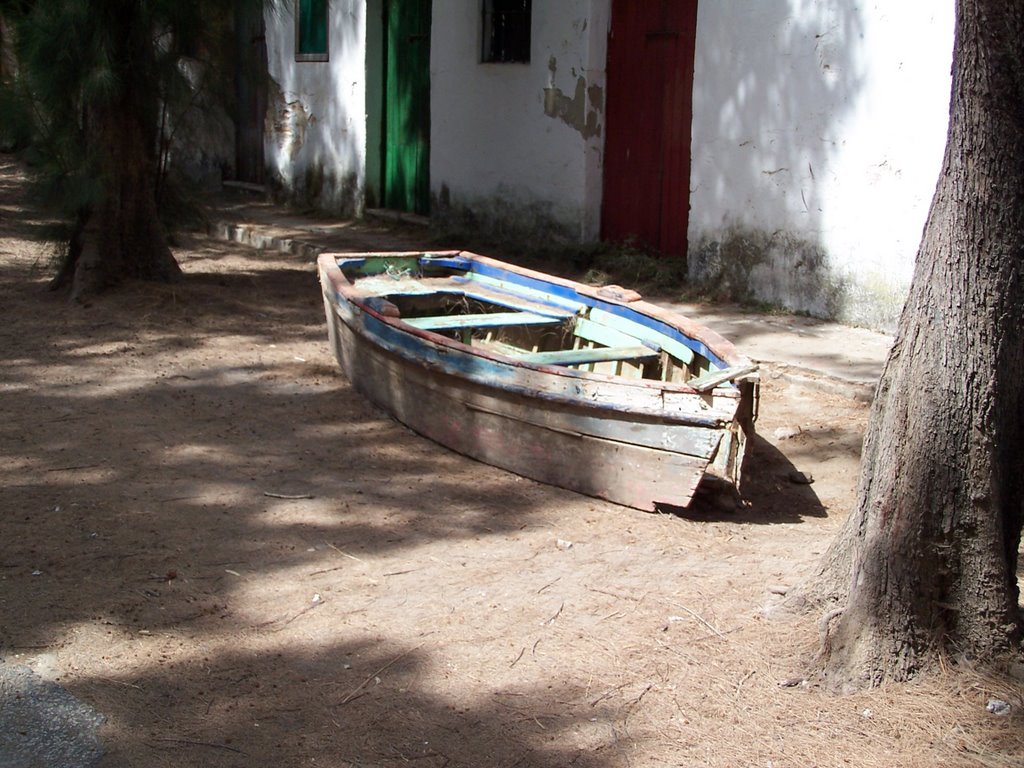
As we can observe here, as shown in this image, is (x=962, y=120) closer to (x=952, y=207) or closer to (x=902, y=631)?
(x=952, y=207)

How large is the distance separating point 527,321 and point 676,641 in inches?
124

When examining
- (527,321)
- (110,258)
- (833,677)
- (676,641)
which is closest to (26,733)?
(676,641)

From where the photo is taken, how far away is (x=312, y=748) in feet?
11.2

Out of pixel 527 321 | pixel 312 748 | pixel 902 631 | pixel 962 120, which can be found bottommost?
pixel 312 748

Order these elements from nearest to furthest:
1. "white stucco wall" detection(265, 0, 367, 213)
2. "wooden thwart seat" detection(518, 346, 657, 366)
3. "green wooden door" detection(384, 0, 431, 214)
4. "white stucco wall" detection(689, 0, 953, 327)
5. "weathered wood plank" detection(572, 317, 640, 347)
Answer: "wooden thwart seat" detection(518, 346, 657, 366) → "weathered wood plank" detection(572, 317, 640, 347) → "white stucco wall" detection(689, 0, 953, 327) → "green wooden door" detection(384, 0, 431, 214) → "white stucco wall" detection(265, 0, 367, 213)

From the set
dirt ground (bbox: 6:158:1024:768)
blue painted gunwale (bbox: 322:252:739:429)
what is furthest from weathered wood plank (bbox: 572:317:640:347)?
dirt ground (bbox: 6:158:1024:768)

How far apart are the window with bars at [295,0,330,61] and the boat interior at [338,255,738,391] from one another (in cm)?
671

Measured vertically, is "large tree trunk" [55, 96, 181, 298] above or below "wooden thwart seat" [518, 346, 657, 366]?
above

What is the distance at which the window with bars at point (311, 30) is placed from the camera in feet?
46.3

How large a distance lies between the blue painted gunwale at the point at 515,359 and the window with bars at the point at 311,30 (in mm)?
7221

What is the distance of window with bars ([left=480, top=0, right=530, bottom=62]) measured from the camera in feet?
37.5

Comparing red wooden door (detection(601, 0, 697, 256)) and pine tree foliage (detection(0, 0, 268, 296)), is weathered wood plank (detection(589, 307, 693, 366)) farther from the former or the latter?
pine tree foliage (detection(0, 0, 268, 296))

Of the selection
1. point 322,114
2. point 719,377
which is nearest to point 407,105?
point 322,114

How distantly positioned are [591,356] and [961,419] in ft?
9.08
